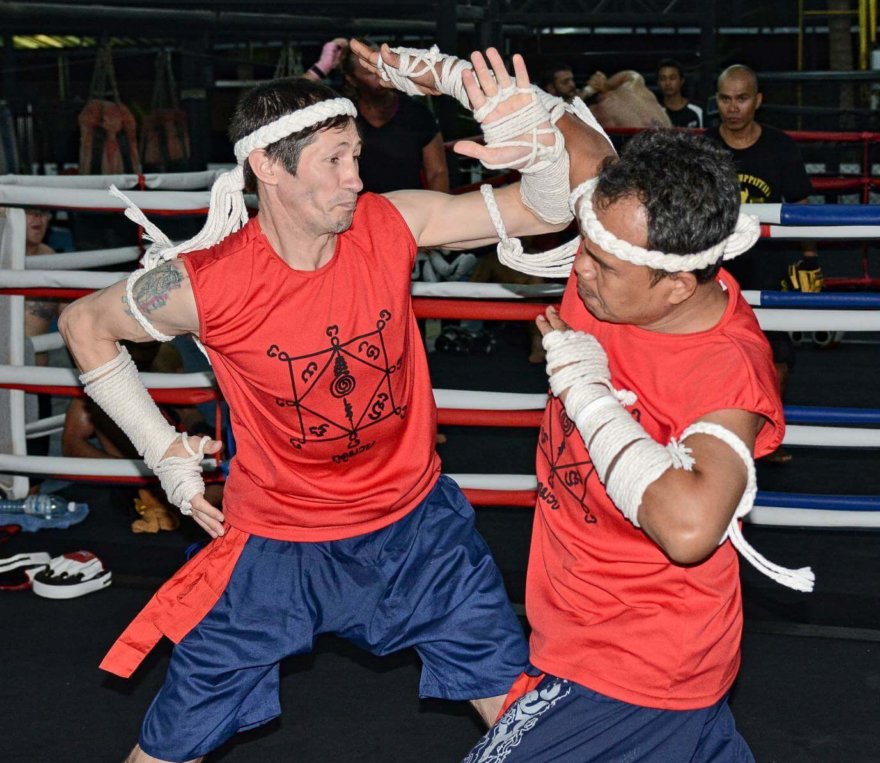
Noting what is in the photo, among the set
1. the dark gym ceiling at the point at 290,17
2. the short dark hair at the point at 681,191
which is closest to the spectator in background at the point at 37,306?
the dark gym ceiling at the point at 290,17

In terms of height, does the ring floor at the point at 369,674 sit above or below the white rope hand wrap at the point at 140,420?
below

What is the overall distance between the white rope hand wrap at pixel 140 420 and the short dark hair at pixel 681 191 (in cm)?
124

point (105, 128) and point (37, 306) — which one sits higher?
point (105, 128)

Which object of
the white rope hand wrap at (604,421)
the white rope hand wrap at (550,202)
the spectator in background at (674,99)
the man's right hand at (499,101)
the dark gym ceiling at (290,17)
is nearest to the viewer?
the white rope hand wrap at (604,421)

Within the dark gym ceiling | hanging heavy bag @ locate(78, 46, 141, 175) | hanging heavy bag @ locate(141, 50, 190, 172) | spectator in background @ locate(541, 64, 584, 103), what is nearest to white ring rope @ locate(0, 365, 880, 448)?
the dark gym ceiling

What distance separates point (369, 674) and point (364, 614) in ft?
3.58

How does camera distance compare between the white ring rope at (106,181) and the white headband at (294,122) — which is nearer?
the white headband at (294,122)

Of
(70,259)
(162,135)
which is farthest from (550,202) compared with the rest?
(162,135)

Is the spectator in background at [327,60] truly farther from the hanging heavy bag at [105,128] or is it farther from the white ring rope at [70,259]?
the hanging heavy bag at [105,128]

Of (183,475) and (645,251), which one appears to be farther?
(183,475)

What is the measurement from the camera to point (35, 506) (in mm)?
4977

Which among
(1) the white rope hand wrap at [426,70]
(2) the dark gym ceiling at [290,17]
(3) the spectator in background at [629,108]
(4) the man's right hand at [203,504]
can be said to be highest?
(2) the dark gym ceiling at [290,17]

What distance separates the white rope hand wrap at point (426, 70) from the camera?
2500mm

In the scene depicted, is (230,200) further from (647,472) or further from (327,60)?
(327,60)
